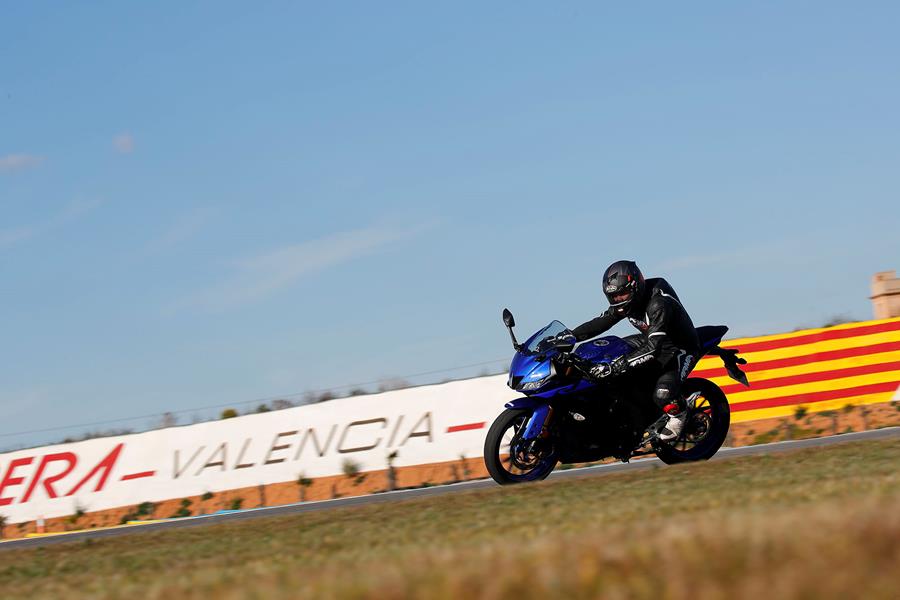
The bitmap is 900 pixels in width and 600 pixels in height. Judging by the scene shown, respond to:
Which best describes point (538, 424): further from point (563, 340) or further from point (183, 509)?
point (183, 509)

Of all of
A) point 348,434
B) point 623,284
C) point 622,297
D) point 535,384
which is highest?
point 623,284

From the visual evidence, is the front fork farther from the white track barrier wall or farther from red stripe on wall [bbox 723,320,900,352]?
red stripe on wall [bbox 723,320,900,352]

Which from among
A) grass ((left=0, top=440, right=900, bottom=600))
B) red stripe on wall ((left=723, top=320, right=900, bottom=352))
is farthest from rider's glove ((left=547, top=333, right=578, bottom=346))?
red stripe on wall ((left=723, top=320, right=900, bottom=352))

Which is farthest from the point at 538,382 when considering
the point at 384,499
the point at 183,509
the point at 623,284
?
the point at 183,509

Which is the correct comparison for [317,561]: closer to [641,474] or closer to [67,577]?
[67,577]

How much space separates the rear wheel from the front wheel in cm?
119

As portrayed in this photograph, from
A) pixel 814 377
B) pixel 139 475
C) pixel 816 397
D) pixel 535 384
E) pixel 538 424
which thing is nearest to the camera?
pixel 538 424

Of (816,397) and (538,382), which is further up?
(538,382)

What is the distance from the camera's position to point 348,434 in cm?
1898

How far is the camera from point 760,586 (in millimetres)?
3676

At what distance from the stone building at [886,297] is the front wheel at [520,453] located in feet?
39.2

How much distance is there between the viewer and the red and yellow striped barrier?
1692 cm

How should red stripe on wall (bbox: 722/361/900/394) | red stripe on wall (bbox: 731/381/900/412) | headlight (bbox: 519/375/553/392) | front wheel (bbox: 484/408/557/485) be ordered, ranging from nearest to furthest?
front wheel (bbox: 484/408/557/485) < headlight (bbox: 519/375/553/392) < red stripe on wall (bbox: 731/381/900/412) < red stripe on wall (bbox: 722/361/900/394)

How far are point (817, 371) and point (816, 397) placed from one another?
1.41ft
